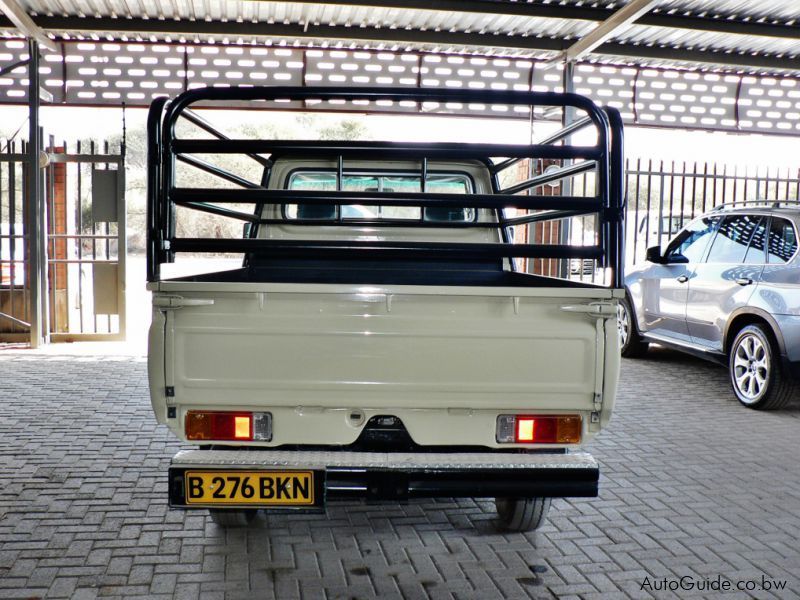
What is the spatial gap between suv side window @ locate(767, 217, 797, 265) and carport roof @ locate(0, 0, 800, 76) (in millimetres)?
3342

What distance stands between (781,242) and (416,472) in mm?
5097

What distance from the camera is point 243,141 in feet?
10.7

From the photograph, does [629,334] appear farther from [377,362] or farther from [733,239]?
[377,362]

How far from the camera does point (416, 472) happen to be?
9.91ft

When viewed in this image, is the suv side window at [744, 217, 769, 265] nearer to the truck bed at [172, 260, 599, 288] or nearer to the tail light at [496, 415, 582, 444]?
the truck bed at [172, 260, 599, 288]

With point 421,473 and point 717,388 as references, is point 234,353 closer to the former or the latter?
point 421,473

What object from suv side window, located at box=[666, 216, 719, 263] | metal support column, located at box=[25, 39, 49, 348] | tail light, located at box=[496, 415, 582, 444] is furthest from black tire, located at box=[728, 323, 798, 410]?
metal support column, located at box=[25, 39, 49, 348]

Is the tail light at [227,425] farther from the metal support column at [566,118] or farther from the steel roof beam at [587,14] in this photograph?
the metal support column at [566,118]

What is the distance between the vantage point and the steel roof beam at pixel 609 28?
821cm

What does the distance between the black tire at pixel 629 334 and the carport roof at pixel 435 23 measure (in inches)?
133

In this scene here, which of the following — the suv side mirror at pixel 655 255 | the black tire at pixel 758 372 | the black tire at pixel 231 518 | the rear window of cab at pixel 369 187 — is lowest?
the black tire at pixel 231 518

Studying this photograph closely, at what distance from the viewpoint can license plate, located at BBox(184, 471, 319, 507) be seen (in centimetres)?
297

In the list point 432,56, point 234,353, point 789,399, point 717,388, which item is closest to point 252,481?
point 234,353

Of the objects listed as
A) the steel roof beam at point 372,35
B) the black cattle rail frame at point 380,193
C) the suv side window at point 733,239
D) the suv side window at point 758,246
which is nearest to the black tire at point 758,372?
the suv side window at point 758,246
